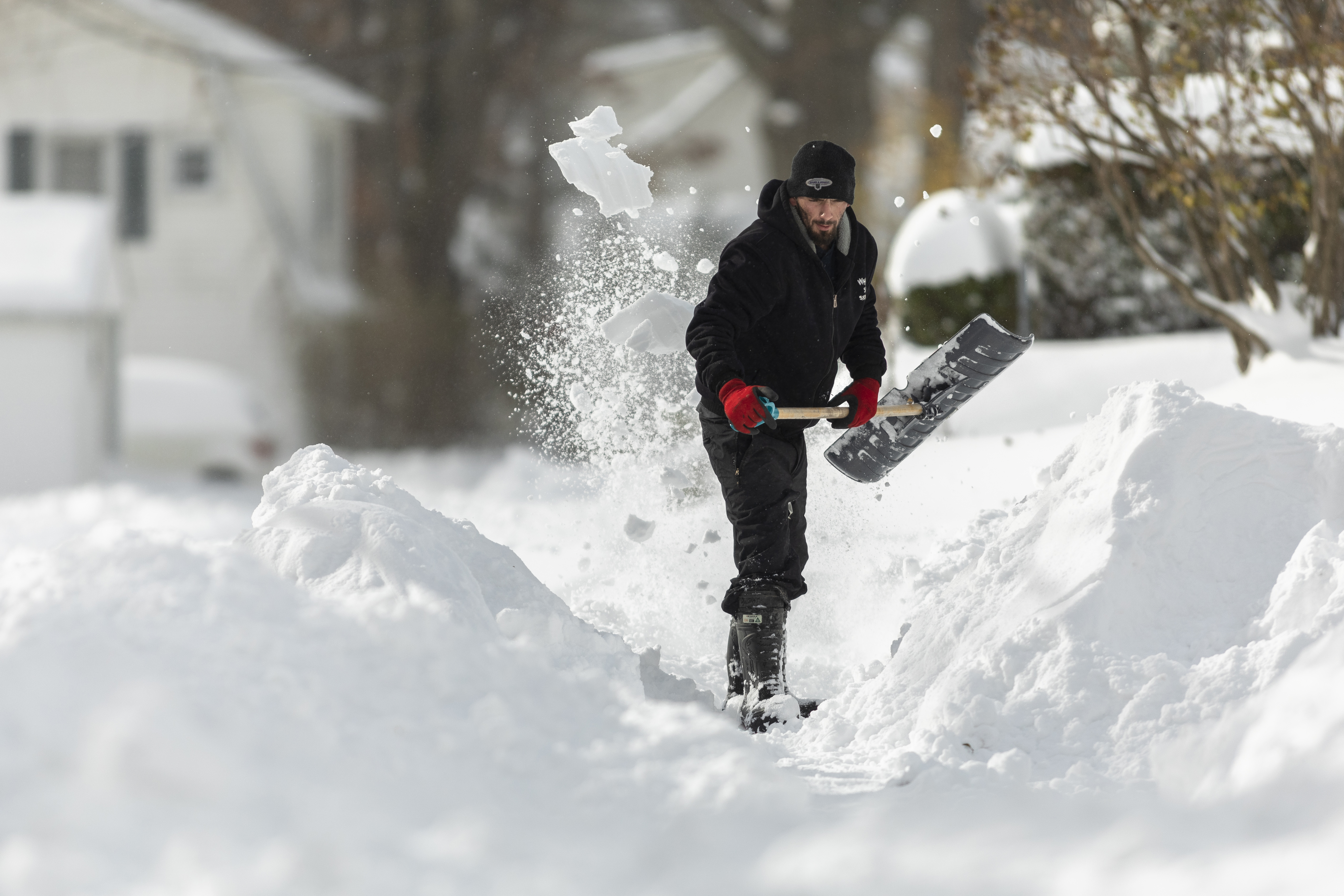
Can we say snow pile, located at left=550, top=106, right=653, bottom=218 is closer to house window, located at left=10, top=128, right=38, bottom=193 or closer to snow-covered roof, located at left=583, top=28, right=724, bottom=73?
house window, located at left=10, top=128, right=38, bottom=193

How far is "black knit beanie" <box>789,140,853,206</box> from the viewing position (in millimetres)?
3885

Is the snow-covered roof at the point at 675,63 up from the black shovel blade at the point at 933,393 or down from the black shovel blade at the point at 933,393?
up

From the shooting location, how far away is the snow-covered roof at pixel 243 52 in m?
18.1

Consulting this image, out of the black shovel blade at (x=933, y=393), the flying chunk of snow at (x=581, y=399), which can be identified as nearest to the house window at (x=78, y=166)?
the flying chunk of snow at (x=581, y=399)

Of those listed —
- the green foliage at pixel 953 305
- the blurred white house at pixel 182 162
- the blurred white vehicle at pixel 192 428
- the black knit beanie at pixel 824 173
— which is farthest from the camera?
the blurred white house at pixel 182 162

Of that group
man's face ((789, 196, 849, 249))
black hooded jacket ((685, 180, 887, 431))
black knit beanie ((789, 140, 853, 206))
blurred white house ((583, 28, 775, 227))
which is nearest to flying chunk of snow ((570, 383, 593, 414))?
black hooded jacket ((685, 180, 887, 431))

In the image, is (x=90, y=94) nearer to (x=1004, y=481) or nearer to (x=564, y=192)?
(x=564, y=192)

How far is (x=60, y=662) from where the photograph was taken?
9.27ft

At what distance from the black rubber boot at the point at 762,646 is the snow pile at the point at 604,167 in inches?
83.2

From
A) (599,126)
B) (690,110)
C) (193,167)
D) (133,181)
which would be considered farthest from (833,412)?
(690,110)

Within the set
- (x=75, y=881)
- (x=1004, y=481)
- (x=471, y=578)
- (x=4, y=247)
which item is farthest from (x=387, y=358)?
(x=75, y=881)

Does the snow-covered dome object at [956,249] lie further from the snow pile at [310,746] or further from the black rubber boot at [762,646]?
the snow pile at [310,746]

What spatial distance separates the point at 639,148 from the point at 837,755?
16.7 metres

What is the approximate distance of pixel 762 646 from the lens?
3998 mm
